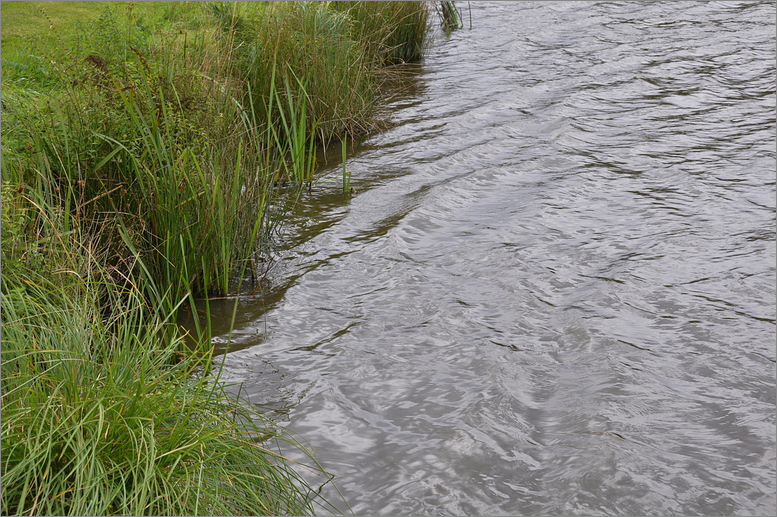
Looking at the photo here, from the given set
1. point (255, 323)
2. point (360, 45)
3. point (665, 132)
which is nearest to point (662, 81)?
point (665, 132)

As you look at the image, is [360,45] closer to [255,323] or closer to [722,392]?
[255,323]

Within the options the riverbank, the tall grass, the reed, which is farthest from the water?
the reed

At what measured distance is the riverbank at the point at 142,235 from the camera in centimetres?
212

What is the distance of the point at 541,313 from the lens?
396cm

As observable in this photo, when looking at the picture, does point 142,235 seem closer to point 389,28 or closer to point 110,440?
point 110,440

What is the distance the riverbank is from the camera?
2117 millimetres

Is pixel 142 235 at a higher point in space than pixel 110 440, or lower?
higher

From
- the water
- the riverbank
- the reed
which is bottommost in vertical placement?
the water

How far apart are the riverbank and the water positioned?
0.41 m

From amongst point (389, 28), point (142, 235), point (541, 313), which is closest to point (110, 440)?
point (142, 235)

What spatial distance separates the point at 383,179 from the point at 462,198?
2.79ft

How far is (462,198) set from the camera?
5.60 meters

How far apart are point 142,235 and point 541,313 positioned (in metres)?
2.41

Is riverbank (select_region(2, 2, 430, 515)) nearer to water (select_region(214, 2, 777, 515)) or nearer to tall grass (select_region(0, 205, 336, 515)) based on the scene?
tall grass (select_region(0, 205, 336, 515))
